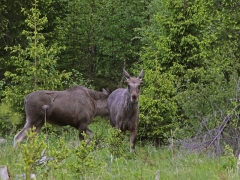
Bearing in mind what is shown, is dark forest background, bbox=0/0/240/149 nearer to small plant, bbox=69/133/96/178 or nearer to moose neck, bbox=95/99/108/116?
moose neck, bbox=95/99/108/116

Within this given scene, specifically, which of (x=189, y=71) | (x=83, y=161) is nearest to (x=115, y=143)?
(x=83, y=161)

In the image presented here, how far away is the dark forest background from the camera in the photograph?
37.2 ft

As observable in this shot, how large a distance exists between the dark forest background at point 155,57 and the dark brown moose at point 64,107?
29.1 inches

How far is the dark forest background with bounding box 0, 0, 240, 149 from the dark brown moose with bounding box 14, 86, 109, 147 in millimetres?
740

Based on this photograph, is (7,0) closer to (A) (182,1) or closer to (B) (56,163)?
Answer: (A) (182,1)

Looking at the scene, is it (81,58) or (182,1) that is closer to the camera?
(182,1)

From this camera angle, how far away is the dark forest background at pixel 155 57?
37.2ft

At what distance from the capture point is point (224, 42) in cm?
1211

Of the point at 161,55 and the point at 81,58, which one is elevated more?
the point at 161,55

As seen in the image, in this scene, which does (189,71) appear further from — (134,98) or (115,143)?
(115,143)

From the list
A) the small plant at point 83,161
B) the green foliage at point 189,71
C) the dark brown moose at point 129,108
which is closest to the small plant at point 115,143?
the green foliage at point 189,71

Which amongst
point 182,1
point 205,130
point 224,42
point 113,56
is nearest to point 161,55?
point 182,1

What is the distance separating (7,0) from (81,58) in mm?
6924

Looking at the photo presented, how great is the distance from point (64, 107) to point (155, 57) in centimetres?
381
